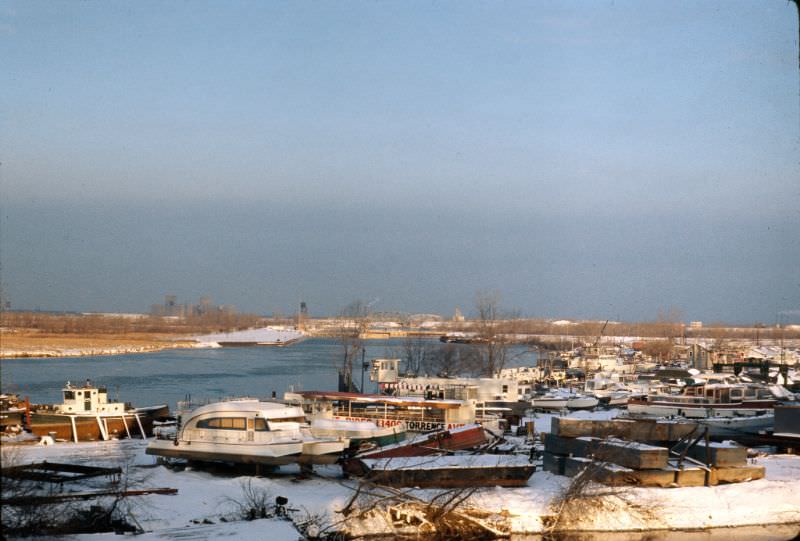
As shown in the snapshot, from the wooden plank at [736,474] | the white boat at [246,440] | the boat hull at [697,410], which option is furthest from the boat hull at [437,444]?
the boat hull at [697,410]

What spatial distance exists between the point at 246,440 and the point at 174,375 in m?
33.5

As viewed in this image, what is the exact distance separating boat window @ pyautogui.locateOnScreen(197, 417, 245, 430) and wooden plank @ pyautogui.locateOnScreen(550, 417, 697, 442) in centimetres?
671

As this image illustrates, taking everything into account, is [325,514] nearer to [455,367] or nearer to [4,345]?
[455,367]

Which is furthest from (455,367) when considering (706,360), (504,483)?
(504,483)

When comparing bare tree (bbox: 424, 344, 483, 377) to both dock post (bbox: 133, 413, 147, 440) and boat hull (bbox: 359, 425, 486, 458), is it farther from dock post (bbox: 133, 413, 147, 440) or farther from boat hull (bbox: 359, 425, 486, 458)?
boat hull (bbox: 359, 425, 486, 458)

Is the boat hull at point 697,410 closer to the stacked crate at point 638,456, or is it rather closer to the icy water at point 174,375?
the stacked crate at point 638,456

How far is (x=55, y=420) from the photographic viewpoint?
74.5ft

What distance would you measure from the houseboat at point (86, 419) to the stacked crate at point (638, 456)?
11947mm

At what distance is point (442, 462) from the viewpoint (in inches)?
628

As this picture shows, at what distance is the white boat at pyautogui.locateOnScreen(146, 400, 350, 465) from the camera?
17.3 meters

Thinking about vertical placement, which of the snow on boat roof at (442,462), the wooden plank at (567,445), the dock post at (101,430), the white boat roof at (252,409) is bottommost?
the dock post at (101,430)

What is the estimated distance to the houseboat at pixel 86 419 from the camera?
73.2ft

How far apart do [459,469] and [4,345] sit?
66928mm

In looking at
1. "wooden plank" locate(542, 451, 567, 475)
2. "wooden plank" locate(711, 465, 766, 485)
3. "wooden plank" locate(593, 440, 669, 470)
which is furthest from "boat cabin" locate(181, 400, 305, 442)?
"wooden plank" locate(711, 465, 766, 485)
